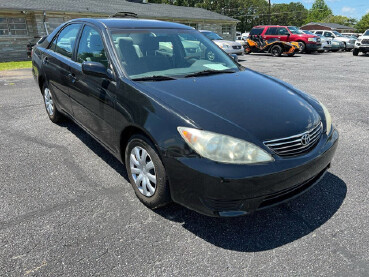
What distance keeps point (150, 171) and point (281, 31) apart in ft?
66.6

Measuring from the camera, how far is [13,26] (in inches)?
688

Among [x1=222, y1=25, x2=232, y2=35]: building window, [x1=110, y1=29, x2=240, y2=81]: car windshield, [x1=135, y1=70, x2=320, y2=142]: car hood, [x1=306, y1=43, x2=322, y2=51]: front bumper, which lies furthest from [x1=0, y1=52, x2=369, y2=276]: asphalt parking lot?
[x1=222, y1=25, x2=232, y2=35]: building window

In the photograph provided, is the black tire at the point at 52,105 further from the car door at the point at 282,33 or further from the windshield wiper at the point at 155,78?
the car door at the point at 282,33

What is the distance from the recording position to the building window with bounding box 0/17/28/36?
56.1 feet

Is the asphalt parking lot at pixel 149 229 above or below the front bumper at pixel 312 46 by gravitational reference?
below

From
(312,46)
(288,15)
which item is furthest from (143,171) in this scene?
(288,15)

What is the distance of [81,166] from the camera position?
11.4 feet

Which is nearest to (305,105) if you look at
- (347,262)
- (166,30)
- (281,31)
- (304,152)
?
(304,152)

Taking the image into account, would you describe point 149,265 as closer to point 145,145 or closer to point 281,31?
point 145,145

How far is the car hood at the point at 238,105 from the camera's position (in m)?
2.21

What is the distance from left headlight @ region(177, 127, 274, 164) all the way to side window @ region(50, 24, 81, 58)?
2475 millimetres

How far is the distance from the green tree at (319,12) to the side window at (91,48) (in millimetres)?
119017

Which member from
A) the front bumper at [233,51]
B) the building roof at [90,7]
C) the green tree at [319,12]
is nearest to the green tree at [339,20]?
the green tree at [319,12]

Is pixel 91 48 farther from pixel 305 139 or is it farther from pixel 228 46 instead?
pixel 228 46
